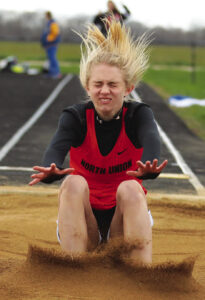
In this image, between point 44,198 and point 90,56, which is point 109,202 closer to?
point 90,56

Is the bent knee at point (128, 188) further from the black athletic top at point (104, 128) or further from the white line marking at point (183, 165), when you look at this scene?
the white line marking at point (183, 165)

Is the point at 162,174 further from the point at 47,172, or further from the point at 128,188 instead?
the point at 47,172

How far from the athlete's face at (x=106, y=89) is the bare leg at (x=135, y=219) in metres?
0.52

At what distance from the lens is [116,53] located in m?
3.75

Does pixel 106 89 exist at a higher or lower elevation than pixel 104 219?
higher

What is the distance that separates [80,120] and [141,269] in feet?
3.48

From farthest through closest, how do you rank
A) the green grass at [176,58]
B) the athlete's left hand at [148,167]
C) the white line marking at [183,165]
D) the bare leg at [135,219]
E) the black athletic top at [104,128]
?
the green grass at [176,58]
the white line marking at [183,165]
the black athletic top at [104,128]
the bare leg at [135,219]
the athlete's left hand at [148,167]

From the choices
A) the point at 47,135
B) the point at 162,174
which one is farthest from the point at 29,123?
the point at 162,174

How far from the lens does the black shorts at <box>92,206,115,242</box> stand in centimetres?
379

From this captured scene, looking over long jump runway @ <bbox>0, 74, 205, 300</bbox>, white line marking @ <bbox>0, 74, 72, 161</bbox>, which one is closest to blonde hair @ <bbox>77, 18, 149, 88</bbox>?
long jump runway @ <bbox>0, 74, 205, 300</bbox>

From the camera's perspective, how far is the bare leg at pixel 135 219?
3.41 metres

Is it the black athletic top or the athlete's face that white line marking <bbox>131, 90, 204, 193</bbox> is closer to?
the black athletic top

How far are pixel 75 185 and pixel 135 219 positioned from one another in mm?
438

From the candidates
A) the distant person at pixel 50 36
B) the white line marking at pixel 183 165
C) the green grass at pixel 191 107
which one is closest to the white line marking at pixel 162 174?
the white line marking at pixel 183 165
